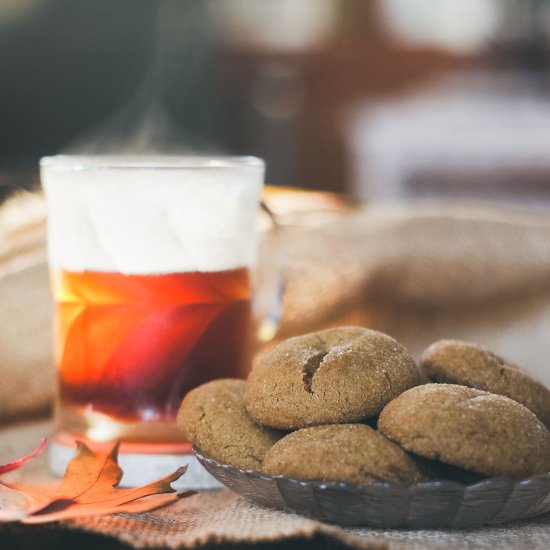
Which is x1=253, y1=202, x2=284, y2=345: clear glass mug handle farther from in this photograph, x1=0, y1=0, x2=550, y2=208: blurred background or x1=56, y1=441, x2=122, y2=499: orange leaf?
x1=0, y1=0, x2=550, y2=208: blurred background

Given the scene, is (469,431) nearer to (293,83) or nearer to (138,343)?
(138,343)

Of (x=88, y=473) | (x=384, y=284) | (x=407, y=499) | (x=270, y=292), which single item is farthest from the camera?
(x=384, y=284)

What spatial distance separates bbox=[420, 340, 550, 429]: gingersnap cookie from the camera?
0.58 meters

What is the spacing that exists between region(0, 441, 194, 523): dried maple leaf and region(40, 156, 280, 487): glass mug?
8 centimetres

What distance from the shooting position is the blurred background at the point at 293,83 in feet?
8.49

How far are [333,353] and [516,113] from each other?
2234mm

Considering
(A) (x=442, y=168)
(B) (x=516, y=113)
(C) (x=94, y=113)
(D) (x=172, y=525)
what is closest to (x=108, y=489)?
(D) (x=172, y=525)

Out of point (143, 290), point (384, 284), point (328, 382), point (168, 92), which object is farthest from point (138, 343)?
point (168, 92)

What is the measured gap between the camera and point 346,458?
0.51 m

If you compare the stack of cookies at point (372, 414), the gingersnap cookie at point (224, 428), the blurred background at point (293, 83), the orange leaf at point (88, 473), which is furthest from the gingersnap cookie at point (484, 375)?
the blurred background at point (293, 83)

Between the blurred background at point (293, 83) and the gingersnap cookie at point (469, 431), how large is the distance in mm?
1907

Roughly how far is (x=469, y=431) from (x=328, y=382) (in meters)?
0.09

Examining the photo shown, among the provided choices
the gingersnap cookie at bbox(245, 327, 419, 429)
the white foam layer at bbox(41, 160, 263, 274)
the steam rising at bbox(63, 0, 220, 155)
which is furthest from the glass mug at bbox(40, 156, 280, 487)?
the steam rising at bbox(63, 0, 220, 155)

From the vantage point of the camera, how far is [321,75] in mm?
3338
